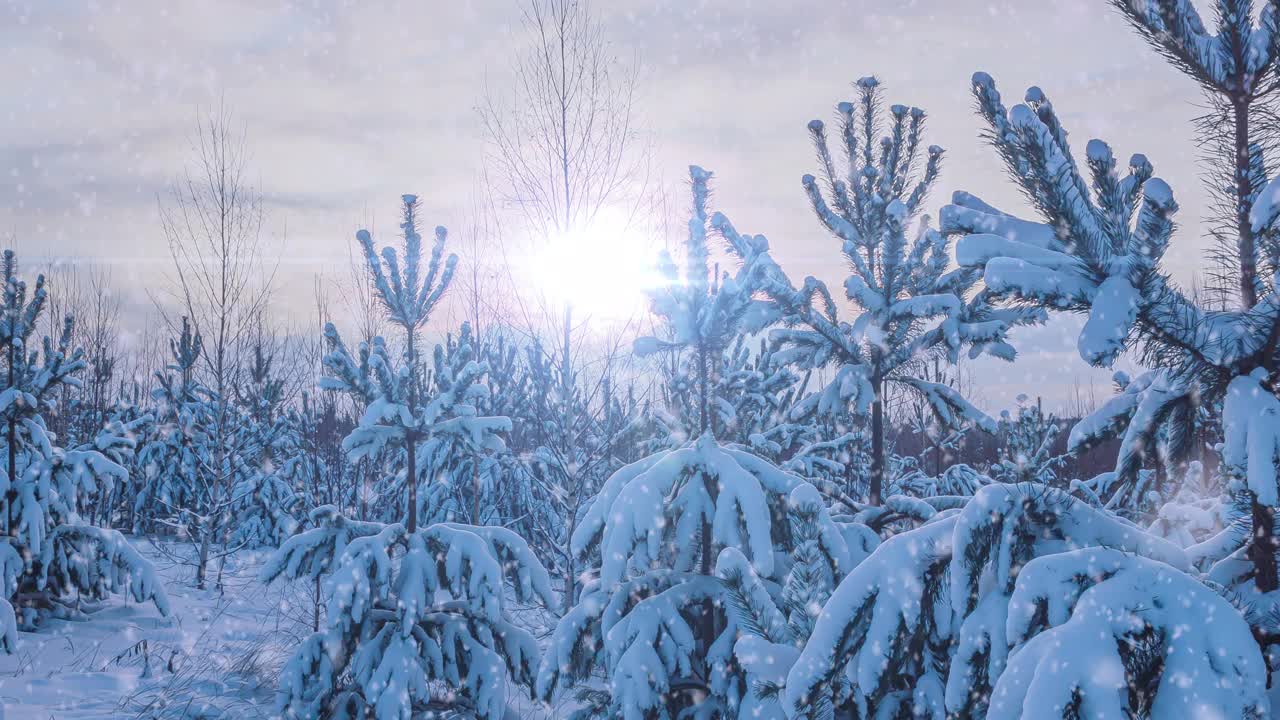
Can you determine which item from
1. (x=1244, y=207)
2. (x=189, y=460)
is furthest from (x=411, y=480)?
(x=189, y=460)

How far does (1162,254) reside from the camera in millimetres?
2193

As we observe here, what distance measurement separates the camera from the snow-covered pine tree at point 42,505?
361 inches

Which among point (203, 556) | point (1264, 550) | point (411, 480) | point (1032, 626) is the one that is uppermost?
point (1264, 550)

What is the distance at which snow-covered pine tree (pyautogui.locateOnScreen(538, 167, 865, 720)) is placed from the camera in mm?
3912

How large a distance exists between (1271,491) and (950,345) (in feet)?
12.0

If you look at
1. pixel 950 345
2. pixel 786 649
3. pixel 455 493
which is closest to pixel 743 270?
pixel 950 345

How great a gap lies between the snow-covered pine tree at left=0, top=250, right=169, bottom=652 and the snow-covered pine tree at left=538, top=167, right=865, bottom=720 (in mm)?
7715

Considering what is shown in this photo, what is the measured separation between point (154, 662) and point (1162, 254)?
35.0 feet

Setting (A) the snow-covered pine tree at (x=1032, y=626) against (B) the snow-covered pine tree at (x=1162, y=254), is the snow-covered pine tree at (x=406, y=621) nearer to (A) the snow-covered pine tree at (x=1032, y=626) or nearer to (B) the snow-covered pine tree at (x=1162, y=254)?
(A) the snow-covered pine tree at (x=1032, y=626)

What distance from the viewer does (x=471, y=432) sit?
6.43 metres

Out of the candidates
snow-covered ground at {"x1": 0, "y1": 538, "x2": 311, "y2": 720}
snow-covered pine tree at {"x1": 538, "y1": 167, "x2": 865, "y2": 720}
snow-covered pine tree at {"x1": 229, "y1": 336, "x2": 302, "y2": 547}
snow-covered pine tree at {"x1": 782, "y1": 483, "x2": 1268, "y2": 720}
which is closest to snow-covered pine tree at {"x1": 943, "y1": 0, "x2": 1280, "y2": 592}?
snow-covered pine tree at {"x1": 782, "y1": 483, "x2": 1268, "y2": 720}

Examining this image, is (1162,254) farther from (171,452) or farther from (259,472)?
(171,452)

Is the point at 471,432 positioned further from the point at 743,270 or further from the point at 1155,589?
the point at 1155,589

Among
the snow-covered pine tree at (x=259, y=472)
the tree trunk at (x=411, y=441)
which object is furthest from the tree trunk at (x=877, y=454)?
the snow-covered pine tree at (x=259, y=472)
